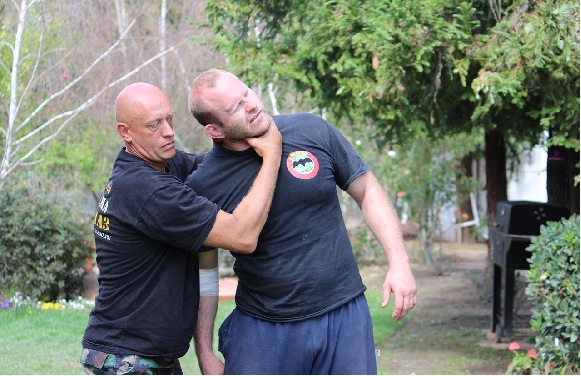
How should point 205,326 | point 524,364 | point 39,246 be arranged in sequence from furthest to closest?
1. point 39,246
2. point 524,364
3. point 205,326

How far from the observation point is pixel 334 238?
3.43 m

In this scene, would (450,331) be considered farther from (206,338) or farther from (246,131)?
(246,131)

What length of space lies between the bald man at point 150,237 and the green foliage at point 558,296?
3.39m

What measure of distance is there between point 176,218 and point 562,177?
21.3 feet

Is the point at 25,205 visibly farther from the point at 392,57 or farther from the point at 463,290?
the point at 463,290

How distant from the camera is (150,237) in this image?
3.25 metres

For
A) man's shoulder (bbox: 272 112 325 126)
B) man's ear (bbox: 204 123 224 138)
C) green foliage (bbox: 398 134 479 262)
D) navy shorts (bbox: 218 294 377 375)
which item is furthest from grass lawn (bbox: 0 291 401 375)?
green foliage (bbox: 398 134 479 262)

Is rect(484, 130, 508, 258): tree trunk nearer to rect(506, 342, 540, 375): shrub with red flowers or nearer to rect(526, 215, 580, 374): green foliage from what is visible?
rect(506, 342, 540, 375): shrub with red flowers

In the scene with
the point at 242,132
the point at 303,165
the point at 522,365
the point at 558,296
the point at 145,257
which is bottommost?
the point at 522,365

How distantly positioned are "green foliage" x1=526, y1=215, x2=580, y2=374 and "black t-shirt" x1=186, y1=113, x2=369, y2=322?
296 centimetres

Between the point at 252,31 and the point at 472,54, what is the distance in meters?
2.17

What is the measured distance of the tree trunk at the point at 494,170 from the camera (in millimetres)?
10117

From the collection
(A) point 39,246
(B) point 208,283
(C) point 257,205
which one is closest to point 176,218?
(C) point 257,205

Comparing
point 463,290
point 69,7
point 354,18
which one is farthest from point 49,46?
point 463,290
